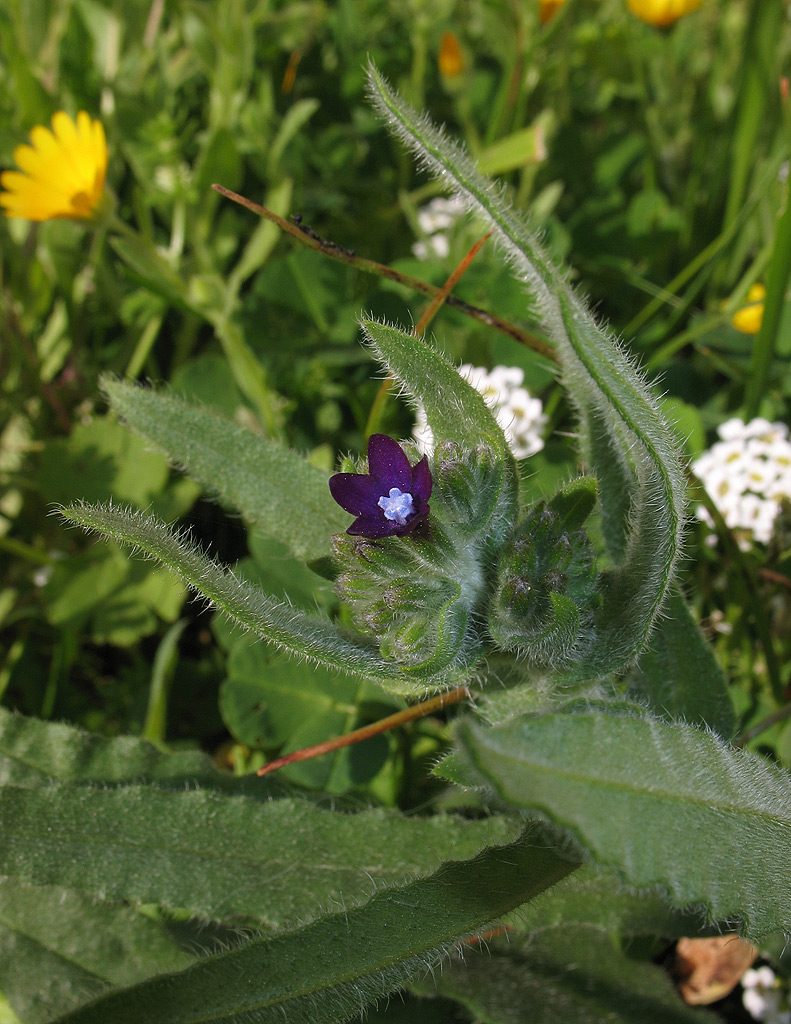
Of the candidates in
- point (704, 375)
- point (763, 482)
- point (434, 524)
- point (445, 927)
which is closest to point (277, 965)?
point (445, 927)

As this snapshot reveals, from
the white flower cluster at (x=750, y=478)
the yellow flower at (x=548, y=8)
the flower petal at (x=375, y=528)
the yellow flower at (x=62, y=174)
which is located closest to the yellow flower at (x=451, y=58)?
the yellow flower at (x=548, y=8)

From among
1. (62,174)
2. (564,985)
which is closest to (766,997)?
(564,985)

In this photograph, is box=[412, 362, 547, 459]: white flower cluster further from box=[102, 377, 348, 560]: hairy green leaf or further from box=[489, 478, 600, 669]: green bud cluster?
box=[489, 478, 600, 669]: green bud cluster

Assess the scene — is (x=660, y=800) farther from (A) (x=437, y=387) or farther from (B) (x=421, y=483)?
(A) (x=437, y=387)

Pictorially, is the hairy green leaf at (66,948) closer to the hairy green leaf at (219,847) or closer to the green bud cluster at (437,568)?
the hairy green leaf at (219,847)

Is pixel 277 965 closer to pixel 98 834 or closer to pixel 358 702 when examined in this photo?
pixel 98 834

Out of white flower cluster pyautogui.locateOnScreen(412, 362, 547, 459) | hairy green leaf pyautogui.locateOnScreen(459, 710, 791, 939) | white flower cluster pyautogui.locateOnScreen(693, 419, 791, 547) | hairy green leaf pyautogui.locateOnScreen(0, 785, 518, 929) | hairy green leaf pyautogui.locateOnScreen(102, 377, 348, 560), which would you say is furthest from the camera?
white flower cluster pyautogui.locateOnScreen(412, 362, 547, 459)

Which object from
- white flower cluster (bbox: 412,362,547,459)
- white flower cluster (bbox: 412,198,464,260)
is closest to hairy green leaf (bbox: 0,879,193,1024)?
white flower cluster (bbox: 412,362,547,459)
